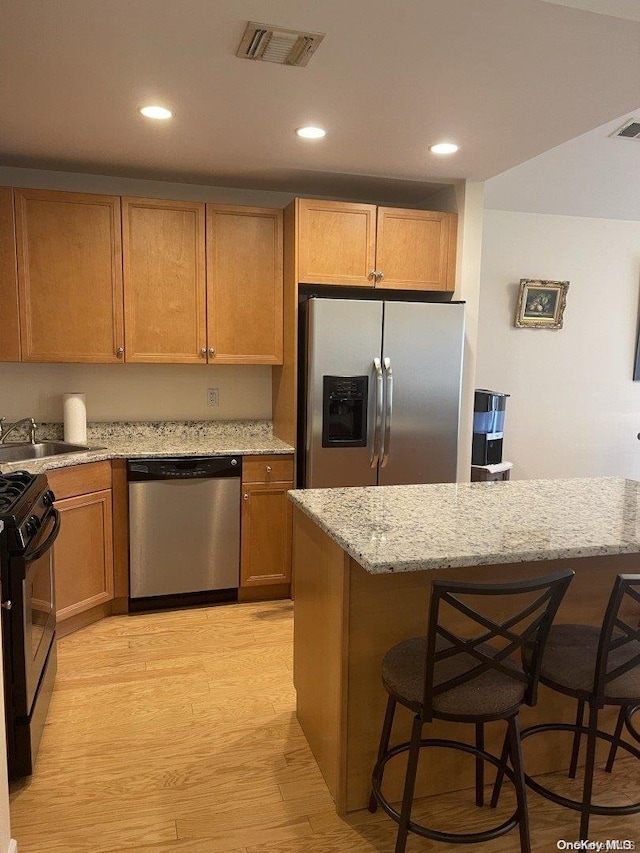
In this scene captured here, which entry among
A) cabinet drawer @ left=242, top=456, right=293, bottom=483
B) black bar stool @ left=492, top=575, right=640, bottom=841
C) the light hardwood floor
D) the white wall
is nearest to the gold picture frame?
the white wall

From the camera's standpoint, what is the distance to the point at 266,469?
352 centimetres

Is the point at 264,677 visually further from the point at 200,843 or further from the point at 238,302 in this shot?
the point at 238,302

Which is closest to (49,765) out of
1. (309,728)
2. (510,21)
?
(309,728)

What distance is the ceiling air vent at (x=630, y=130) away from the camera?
364 centimetres

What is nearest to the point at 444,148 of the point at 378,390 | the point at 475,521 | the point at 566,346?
the point at 378,390

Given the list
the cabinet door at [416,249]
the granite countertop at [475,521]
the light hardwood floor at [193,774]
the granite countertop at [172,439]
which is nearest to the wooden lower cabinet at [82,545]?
the granite countertop at [172,439]

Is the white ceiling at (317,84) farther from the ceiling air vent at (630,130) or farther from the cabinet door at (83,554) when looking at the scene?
the cabinet door at (83,554)

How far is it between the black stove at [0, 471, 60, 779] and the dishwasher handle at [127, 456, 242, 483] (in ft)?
2.99

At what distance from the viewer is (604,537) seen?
180cm

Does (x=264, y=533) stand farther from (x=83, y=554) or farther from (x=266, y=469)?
(x=83, y=554)

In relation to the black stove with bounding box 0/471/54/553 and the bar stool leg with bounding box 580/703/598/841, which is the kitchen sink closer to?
the black stove with bounding box 0/471/54/553

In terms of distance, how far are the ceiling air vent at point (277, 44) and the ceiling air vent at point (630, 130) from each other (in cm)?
241

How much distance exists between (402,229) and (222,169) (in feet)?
3.57

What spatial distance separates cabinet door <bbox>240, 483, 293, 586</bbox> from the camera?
3527 millimetres
